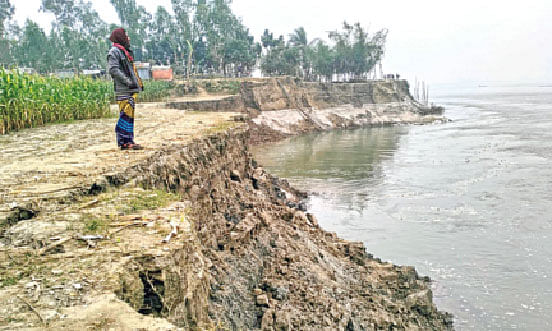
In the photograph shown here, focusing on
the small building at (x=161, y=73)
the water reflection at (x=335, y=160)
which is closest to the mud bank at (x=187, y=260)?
the water reflection at (x=335, y=160)

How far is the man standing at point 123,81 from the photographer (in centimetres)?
784

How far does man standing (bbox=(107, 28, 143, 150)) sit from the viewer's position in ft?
25.7

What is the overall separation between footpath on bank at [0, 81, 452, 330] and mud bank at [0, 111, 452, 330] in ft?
0.06

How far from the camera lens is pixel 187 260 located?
3982 millimetres

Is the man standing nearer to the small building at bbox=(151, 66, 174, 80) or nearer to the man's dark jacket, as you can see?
the man's dark jacket

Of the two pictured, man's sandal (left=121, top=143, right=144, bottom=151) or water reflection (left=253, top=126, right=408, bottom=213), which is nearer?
man's sandal (left=121, top=143, right=144, bottom=151)

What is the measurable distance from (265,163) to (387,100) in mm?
36848

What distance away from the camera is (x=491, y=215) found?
1842cm

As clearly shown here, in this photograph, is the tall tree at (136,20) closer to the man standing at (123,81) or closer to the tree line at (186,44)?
the tree line at (186,44)

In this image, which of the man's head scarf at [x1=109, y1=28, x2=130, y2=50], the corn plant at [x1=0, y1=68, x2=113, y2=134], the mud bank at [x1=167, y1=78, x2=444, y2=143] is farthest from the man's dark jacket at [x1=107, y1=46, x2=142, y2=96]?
the mud bank at [x1=167, y1=78, x2=444, y2=143]

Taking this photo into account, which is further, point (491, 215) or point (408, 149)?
point (408, 149)

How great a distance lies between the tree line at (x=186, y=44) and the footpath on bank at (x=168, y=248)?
163ft

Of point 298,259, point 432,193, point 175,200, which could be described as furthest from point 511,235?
point 175,200

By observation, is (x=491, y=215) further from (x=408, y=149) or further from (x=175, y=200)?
(x=408, y=149)
